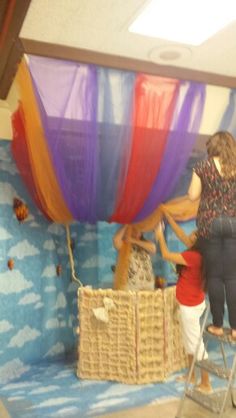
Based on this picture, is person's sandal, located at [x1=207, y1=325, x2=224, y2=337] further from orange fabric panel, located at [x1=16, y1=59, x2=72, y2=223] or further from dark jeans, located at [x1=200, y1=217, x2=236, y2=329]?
orange fabric panel, located at [x1=16, y1=59, x2=72, y2=223]

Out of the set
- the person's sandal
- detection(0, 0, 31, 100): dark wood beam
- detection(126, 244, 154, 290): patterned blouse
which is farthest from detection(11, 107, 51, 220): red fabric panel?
the person's sandal

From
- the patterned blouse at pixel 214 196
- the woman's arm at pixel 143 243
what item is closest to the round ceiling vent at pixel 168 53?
the patterned blouse at pixel 214 196

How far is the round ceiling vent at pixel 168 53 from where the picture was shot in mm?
2393

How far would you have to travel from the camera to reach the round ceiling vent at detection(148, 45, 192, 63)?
239 cm

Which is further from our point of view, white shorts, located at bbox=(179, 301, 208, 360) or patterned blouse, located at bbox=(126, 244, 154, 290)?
patterned blouse, located at bbox=(126, 244, 154, 290)

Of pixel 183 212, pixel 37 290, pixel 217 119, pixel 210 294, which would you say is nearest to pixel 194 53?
pixel 217 119

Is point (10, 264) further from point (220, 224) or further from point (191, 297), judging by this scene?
point (220, 224)

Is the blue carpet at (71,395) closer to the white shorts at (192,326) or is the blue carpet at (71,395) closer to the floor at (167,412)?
the floor at (167,412)

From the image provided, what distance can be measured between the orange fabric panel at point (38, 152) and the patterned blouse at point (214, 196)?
3.01ft

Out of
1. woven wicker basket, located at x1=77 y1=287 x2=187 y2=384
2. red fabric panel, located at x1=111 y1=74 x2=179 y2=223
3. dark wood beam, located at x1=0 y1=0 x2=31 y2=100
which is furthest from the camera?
woven wicker basket, located at x1=77 y1=287 x2=187 y2=384

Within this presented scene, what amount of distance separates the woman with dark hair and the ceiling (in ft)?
2.06

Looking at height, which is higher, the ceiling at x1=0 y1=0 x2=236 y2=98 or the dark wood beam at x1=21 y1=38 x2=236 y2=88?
the ceiling at x1=0 y1=0 x2=236 y2=98

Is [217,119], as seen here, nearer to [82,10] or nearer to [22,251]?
[82,10]

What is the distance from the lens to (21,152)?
109 inches
